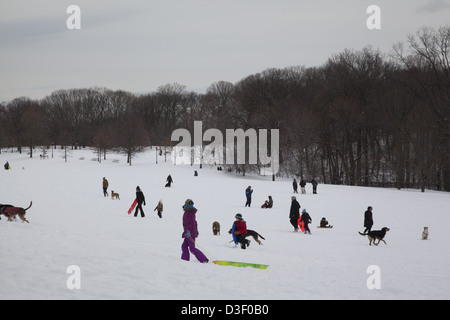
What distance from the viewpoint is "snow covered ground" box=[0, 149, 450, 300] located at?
8266mm

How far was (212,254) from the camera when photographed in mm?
12125

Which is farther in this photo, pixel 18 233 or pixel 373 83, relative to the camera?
pixel 373 83

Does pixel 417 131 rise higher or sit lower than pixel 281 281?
higher

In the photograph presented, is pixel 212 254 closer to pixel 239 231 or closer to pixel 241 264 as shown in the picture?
pixel 241 264

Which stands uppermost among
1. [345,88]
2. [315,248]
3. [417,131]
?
[345,88]

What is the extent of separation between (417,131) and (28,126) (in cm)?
6915

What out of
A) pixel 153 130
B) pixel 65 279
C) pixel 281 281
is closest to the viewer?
pixel 65 279

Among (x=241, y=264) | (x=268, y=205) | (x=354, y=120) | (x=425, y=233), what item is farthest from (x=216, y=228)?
(x=354, y=120)

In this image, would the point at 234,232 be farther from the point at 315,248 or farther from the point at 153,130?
the point at 153,130

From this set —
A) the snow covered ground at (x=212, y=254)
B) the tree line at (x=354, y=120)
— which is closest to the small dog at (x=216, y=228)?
the snow covered ground at (x=212, y=254)

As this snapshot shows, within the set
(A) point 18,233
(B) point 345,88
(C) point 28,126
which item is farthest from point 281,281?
(C) point 28,126

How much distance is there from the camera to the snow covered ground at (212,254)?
27.1ft

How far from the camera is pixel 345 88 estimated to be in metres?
54.8
